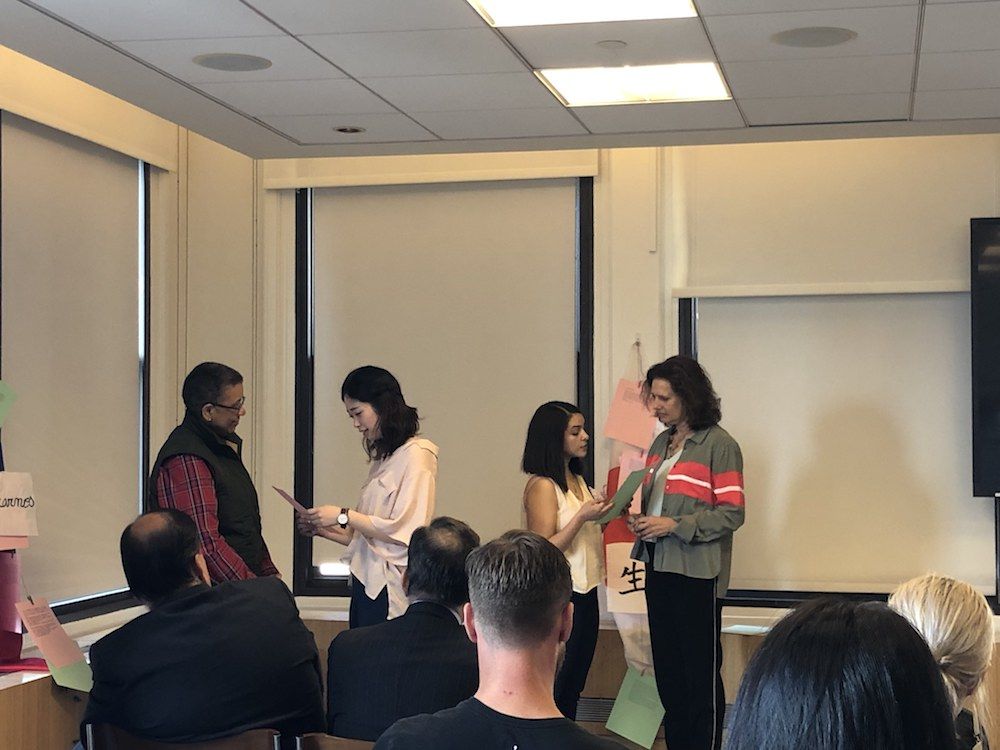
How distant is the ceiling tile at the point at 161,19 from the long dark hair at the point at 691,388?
201 cm

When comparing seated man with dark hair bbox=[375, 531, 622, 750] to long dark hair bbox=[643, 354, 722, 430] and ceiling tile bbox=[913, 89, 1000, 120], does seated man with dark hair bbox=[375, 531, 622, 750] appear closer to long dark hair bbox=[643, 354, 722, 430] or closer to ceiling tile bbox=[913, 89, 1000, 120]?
long dark hair bbox=[643, 354, 722, 430]

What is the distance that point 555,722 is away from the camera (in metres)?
1.96

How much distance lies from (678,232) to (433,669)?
335 cm

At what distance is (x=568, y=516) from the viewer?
4781 mm

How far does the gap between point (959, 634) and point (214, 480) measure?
8.62 feet

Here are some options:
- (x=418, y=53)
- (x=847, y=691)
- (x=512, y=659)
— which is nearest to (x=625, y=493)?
(x=418, y=53)

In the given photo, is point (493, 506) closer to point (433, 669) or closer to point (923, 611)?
point (433, 669)

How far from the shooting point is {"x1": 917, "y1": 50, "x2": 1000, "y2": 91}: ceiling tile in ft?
11.8

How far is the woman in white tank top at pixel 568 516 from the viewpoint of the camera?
15.6ft

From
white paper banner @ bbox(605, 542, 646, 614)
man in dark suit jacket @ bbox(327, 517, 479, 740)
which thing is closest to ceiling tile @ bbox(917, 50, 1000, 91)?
man in dark suit jacket @ bbox(327, 517, 479, 740)

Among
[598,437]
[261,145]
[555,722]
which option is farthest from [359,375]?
[555,722]

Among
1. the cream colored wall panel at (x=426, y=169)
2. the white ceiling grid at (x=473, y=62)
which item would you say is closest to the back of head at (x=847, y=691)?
the white ceiling grid at (x=473, y=62)

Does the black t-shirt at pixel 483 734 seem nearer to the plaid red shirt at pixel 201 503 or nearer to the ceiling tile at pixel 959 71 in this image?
the plaid red shirt at pixel 201 503

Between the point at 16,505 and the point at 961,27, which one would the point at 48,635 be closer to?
the point at 16,505
